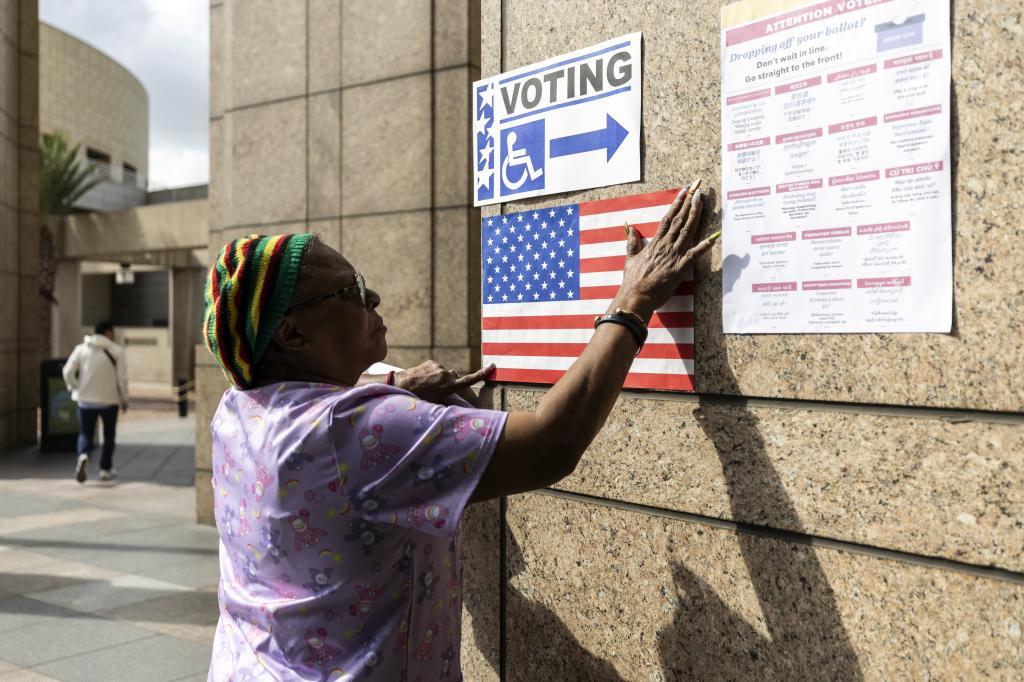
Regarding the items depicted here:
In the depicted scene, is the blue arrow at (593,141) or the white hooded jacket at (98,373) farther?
the white hooded jacket at (98,373)

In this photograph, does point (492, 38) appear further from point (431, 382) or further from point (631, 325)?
point (631, 325)

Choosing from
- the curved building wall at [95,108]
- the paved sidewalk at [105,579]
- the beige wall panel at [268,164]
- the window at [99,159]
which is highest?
the curved building wall at [95,108]

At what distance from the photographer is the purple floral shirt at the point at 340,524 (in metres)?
1.79

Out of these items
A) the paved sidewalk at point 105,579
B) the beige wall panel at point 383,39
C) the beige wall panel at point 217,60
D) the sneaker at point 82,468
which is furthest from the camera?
the sneaker at point 82,468

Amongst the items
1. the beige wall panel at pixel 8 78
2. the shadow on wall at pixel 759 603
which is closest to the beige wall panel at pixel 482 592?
the shadow on wall at pixel 759 603

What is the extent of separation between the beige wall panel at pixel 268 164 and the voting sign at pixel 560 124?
478 centimetres

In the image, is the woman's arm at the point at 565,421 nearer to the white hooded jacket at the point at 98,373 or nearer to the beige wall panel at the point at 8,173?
the white hooded jacket at the point at 98,373

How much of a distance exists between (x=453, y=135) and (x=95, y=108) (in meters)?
42.3

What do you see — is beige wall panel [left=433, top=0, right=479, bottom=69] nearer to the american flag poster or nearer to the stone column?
the american flag poster

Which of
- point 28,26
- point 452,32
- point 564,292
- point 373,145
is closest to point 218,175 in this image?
point 373,145

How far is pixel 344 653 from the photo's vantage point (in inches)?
73.9

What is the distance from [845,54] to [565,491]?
1.42 m

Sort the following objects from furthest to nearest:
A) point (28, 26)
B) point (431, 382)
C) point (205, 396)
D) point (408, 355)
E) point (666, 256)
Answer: point (28, 26)
point (205, 396)
point (408, 355)
point (431, 382)
point (666, 256)

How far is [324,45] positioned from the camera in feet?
24.0
